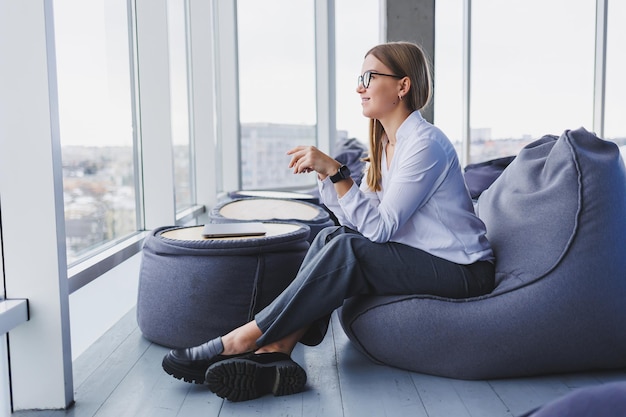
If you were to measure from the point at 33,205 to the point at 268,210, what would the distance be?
6.19 feet

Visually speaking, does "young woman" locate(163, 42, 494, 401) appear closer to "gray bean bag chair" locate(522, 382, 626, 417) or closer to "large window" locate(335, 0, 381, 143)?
"gray bean bag chair" locate(522, 382, 626, 417)

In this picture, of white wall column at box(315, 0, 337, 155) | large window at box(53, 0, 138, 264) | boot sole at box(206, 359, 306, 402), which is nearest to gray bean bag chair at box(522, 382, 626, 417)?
boot sole at box(206, 359, 306, 402)

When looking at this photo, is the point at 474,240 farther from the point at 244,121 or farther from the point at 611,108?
the point at 611,108

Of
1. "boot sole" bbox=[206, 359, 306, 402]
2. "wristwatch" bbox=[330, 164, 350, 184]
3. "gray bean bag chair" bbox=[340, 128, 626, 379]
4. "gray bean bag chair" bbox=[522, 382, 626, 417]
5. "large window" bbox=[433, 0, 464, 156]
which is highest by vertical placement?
"large window" bbox=[433, 0, 464, 156]

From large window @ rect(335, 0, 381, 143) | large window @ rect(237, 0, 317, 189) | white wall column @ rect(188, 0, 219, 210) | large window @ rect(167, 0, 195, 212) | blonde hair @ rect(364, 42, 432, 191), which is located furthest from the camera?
large window @ rect(335, 0, 381, 143)

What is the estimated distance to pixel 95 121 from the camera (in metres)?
3.45

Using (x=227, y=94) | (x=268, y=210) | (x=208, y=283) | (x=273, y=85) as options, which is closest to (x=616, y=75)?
(x=273, y=85)

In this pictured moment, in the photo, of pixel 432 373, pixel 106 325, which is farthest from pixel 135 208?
pixel 432 373

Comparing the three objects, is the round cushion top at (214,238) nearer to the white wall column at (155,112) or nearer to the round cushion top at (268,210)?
the round cushion top at (268,210)

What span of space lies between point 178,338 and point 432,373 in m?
1.01

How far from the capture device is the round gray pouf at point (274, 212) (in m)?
3.71

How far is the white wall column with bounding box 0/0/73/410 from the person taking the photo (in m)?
2.03

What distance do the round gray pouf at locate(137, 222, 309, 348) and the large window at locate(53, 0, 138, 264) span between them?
0.57 meters

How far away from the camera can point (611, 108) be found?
7.76 metres
